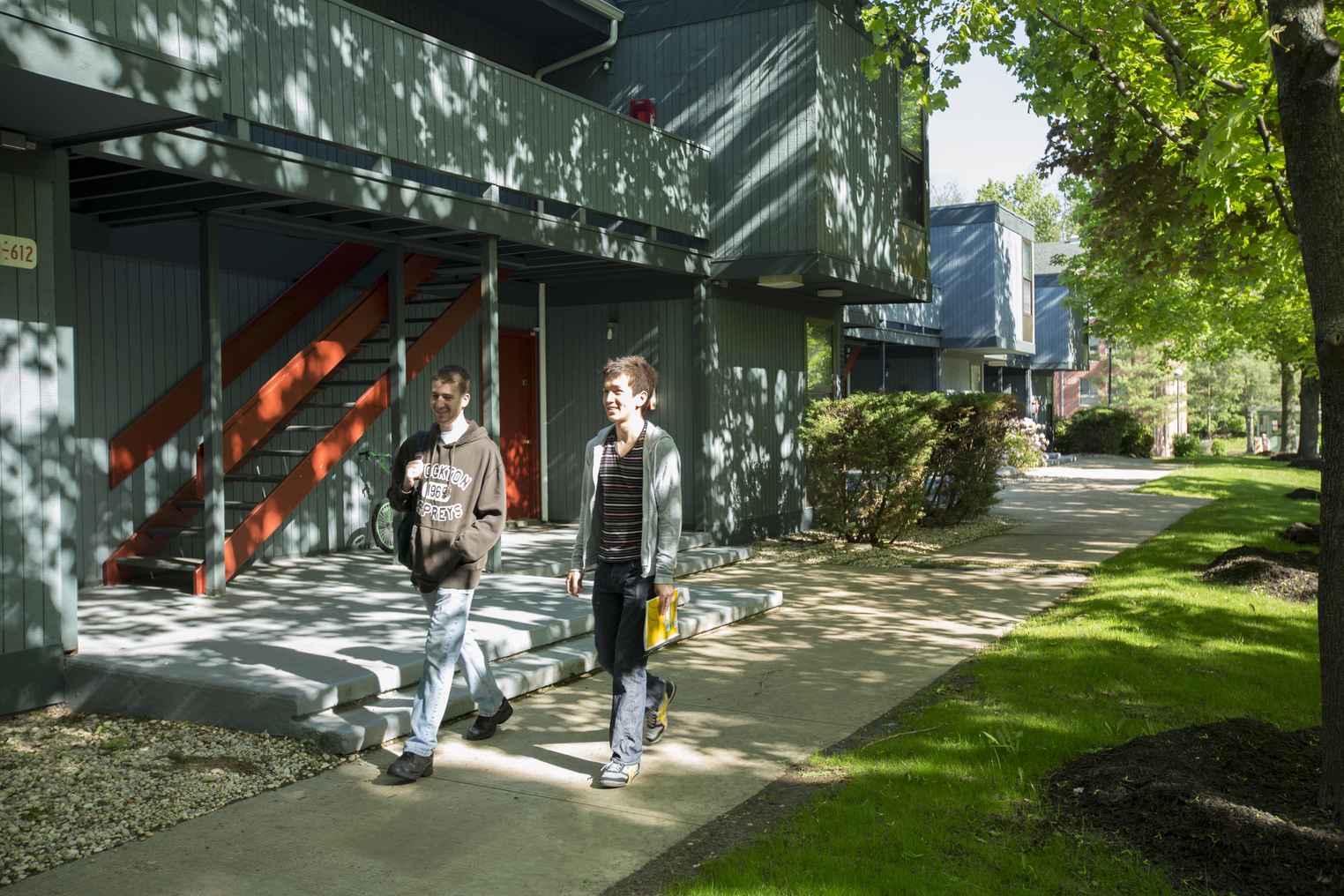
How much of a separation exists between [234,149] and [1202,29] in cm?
781

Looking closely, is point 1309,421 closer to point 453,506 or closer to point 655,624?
point 655,624

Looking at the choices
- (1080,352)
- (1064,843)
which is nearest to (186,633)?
(1064,843)

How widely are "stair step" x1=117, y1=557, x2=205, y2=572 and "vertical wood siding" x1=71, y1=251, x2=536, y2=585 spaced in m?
0.25

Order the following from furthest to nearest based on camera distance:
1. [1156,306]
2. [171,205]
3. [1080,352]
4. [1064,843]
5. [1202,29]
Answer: [1080,352]
[1156,306]
[1202,29]
[171,205]
[1064,843]

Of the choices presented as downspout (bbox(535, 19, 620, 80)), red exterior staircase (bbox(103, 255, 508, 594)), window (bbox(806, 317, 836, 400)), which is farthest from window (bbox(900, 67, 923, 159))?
red exterior staircase (bbox(103, 255, 508, 594))

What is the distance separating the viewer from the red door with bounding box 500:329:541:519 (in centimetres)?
1269

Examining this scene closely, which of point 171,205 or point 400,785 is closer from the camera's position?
point 400,785

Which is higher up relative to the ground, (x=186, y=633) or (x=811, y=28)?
(x=811, y=28)

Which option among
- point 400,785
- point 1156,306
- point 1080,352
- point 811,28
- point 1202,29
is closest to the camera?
point 400,785

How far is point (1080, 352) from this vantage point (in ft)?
120

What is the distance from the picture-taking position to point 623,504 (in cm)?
470

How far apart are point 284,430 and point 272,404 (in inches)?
23.7

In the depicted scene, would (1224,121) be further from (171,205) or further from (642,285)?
(642,285)

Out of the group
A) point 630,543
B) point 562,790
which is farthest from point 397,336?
point 562,790
